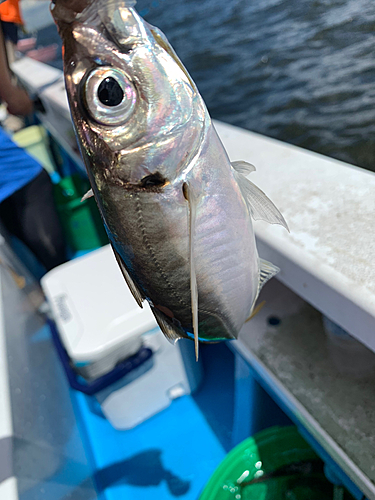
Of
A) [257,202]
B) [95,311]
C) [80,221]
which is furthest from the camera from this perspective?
[80,221]

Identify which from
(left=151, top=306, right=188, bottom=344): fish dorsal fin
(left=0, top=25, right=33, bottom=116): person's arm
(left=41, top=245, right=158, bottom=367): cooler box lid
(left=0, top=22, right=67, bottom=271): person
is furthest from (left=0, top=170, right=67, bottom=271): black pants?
(left=151, top=306, right=188, bottom=344): fish dorsal fin

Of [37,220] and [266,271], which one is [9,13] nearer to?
[37,220]

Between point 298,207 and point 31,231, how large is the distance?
6.78 ft

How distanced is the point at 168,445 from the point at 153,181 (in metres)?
1.60

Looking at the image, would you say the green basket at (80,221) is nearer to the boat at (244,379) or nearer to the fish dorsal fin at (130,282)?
the boat at (244,379)

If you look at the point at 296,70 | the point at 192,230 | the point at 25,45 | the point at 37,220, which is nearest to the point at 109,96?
the point at 192,230

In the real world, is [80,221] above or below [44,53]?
below

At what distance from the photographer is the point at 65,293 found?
68.9 inches

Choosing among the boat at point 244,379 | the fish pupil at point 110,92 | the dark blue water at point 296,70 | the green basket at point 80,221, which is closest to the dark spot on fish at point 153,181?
the fish pupil at point 110,92

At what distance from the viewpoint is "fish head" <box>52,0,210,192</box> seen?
0.57 meters

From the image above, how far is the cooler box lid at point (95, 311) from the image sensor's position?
1557 millimetres

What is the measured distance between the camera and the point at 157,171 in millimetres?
645

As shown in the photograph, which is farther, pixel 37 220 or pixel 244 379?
pixel 37 220

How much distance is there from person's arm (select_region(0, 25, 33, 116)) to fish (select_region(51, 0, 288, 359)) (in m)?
1.35
